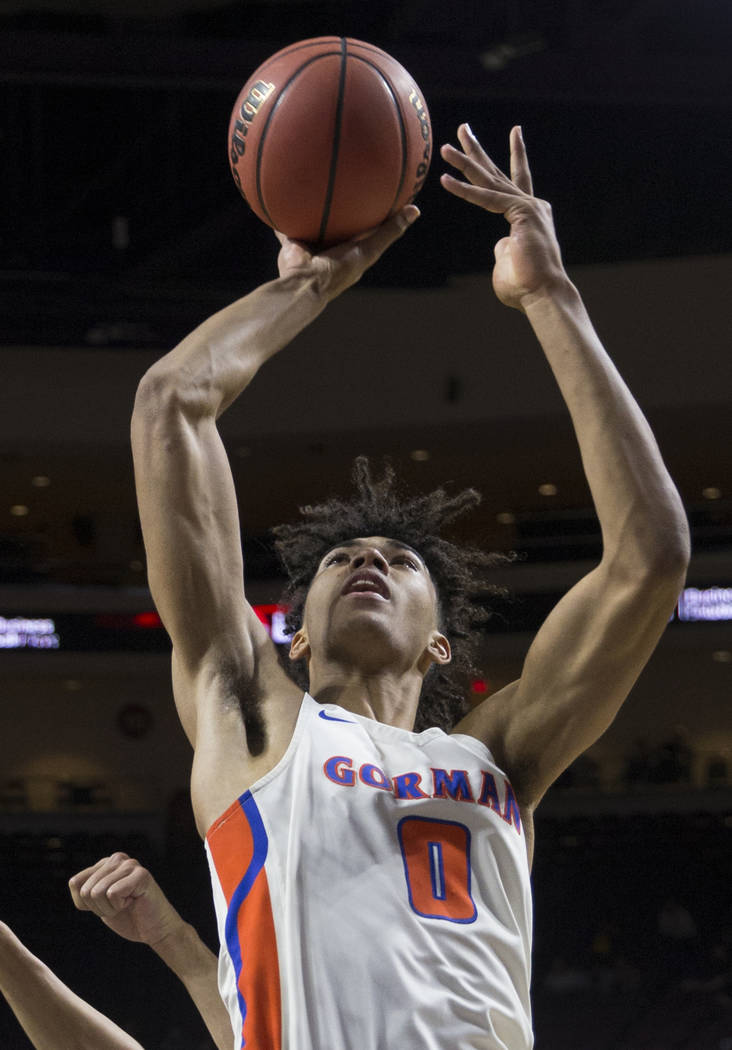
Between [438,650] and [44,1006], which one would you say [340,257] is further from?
[44,1006]

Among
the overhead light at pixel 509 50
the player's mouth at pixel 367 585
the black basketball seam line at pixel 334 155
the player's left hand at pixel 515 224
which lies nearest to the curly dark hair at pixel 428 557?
the player's mouth at pixel 367 585

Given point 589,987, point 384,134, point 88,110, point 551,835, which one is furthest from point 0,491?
point 384,134

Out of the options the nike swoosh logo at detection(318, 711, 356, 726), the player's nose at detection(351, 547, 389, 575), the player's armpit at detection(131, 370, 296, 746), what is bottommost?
the nike swoosh logo at detection(318, 711, 356, 726)

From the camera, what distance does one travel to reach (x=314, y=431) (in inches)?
522

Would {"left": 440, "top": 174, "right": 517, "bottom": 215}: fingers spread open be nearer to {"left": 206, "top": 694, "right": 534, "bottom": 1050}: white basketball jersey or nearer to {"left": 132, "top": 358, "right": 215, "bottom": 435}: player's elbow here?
{"left": 132, "top": 358, "right": 215, "bottom": 435}: player's elbow

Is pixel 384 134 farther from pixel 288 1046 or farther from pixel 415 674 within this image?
pixel 288 1046

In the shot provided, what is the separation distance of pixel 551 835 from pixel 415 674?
9486 mm

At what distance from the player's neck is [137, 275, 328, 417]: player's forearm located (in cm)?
56

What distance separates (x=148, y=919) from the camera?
274 cm

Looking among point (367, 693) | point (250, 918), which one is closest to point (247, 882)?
point (250, 918)

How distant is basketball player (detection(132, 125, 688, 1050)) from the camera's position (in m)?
1.92

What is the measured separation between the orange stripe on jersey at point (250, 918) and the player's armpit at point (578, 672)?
1.58ft

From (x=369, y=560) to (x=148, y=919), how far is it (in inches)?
36.9

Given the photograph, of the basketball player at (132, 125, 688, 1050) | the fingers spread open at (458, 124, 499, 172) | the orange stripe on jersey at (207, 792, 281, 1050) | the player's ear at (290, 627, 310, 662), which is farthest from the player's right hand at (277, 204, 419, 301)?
the orange stripe on jersey at (207, 792, 281, 1050)
